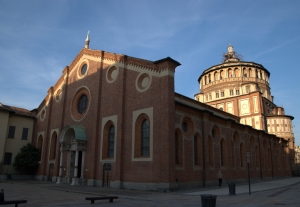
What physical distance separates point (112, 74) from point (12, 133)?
53.4ft

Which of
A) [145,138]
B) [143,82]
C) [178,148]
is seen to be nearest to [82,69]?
[143,82]

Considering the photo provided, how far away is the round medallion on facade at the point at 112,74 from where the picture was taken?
23873 mm

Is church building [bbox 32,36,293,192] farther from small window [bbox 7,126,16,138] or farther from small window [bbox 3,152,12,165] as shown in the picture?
small window [bbox 3,152,12,165]

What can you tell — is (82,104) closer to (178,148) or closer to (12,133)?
(12,133)

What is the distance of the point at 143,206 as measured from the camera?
11.4 metres

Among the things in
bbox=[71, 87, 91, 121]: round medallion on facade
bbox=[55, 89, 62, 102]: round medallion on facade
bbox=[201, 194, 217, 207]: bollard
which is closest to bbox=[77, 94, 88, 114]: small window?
bbox=[71, 87, 91, 121]: round medallion on facade

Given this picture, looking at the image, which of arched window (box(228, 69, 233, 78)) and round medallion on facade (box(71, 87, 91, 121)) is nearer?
round medallion on facade (box(71, 87, 91, 121))

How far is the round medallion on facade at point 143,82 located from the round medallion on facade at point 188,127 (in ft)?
14.6

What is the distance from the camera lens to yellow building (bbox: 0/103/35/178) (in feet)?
95.9

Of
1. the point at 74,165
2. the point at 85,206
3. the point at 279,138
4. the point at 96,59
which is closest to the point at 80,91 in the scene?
the point at 96,59

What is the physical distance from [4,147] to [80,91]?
11.7 m

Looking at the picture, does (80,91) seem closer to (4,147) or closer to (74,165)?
(74,165)

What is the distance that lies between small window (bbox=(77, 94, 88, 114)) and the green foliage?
8.90m

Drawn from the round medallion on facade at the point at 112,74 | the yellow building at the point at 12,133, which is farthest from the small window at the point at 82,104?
the yellow building at the point at 12,133
